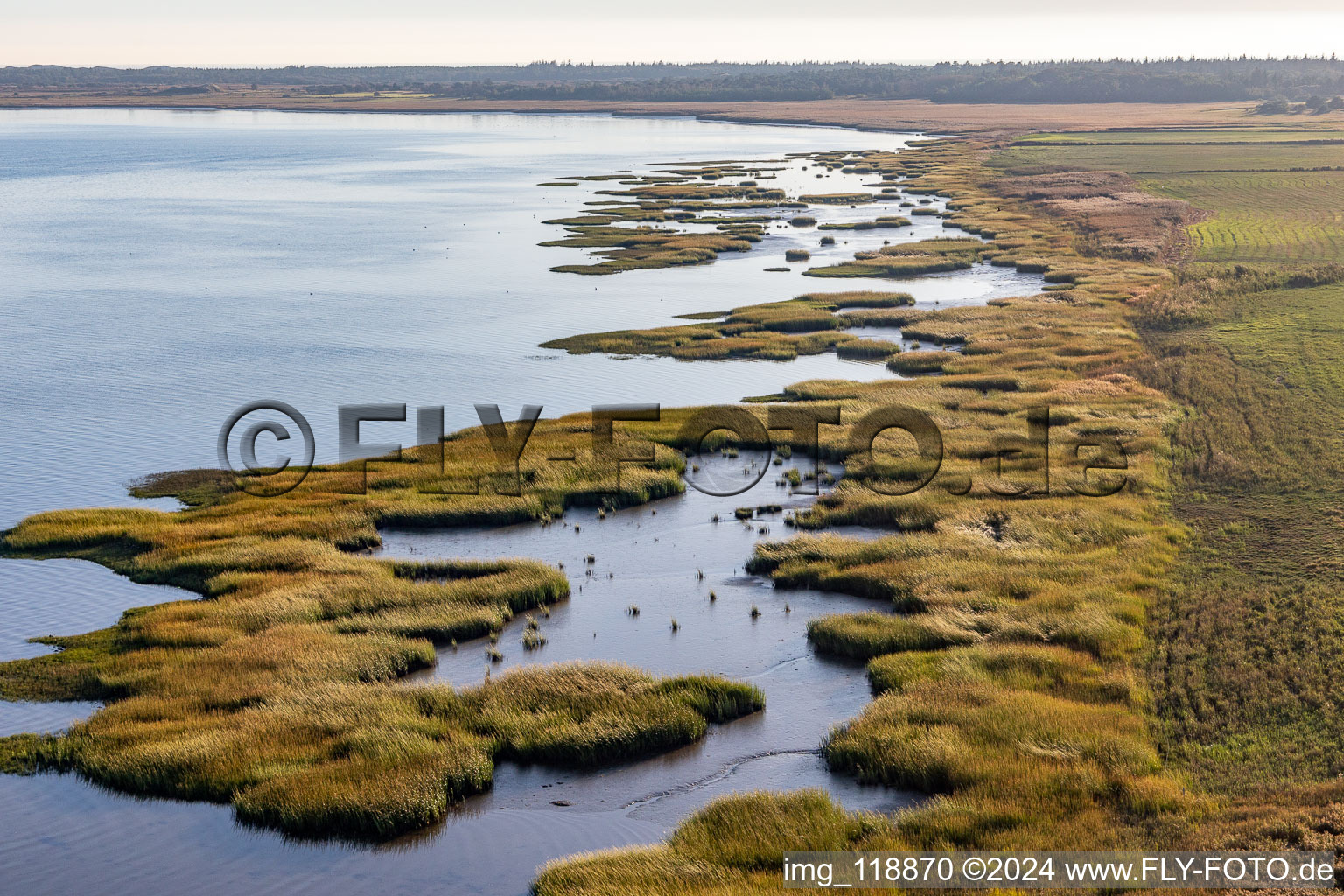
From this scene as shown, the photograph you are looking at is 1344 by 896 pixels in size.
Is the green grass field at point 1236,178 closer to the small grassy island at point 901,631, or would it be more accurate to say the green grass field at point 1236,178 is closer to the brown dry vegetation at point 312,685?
the small grassy island at point 901,631

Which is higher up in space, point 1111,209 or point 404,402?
point 1111,209

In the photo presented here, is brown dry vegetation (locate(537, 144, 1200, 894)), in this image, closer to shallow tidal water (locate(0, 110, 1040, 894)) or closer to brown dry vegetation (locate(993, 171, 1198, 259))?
shallow tidal water (locate(0, 110, 1040, 894))

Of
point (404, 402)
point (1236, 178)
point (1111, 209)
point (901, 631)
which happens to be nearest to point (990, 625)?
point (901, 631)

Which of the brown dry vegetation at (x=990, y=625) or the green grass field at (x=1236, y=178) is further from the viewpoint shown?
the green grass field at (x=1236, y=178)

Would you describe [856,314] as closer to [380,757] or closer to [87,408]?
[87,408]

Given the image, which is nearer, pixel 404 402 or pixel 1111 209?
pixel 404 402

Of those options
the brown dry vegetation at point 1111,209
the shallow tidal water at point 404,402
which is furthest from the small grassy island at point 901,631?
the brown dry vegetation at point 1111,209

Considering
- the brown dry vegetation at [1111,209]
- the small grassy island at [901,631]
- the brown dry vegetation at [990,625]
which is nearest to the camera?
the brown dry vegetation at [990,625]

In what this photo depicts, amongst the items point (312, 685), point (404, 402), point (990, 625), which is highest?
point (404, 402)

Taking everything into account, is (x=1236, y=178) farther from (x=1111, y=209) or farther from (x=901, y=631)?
(x=901, y=631)

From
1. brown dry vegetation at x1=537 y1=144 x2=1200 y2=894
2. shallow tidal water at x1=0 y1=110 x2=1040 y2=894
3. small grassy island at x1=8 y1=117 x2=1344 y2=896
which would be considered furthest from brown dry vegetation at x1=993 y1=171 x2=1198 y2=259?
brown dry vegetation at x1=537 y1=144 x2=1200 y2=894
